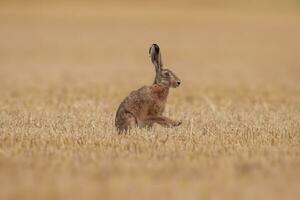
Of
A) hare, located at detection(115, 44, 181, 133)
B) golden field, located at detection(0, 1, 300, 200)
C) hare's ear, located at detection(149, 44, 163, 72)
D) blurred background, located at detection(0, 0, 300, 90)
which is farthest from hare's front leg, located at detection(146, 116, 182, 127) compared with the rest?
blurred background, located at detection(0, 0, 300, 90)

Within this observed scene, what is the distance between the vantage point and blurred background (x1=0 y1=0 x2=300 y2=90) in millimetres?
23500

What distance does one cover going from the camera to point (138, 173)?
7.21 m

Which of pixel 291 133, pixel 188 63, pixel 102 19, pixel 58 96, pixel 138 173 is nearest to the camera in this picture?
pixel 138 173

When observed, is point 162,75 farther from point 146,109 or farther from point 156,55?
point 146,109

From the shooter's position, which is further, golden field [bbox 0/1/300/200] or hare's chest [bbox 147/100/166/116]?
hare's chest [bbox 147/100/166/116]

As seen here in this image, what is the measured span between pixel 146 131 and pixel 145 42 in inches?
1232

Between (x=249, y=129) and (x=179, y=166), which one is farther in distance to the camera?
(x=249, y=129)

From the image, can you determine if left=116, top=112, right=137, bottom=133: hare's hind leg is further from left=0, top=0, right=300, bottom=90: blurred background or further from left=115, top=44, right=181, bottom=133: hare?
left=0, top=0, right=300, bottom=90: blurred background

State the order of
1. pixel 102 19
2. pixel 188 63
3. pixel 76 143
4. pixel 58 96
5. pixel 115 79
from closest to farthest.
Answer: pixel 76 143 → pixel 58 96 → pixel 115 79 → pixel 188 63 → pixel 102 19

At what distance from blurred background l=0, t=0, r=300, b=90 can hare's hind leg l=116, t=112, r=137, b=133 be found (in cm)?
963

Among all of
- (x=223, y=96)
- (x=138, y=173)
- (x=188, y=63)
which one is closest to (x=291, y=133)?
(x=138, y=173)

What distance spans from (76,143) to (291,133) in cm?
309

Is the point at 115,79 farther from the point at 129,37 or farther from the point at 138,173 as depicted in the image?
the point at 129,37

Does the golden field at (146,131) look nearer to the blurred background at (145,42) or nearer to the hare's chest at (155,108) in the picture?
the blurred background at (145,42)
